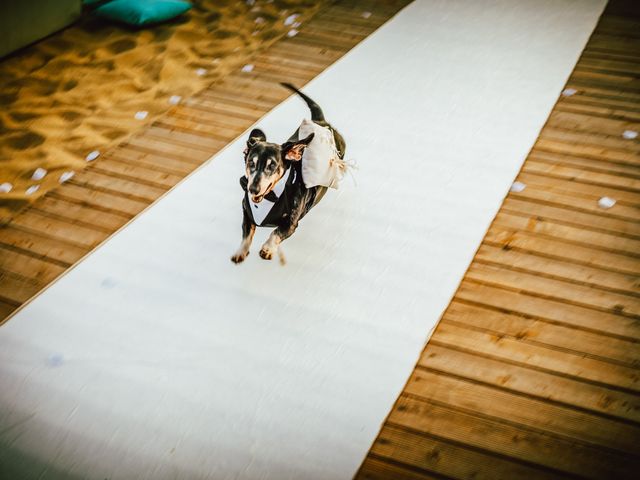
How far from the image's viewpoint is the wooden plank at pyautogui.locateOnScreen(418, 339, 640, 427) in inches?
74.1

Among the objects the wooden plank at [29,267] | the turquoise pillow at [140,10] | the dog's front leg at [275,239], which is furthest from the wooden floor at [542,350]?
the turquoise pillow at [140,10]

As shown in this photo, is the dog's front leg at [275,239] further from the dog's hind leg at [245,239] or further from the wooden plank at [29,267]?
the wooden plank at [29,267]

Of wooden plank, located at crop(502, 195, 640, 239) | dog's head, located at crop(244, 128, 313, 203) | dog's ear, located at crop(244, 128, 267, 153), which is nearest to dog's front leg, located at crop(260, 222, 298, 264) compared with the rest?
dog's head, located at crop(244, 128, 313, 203)

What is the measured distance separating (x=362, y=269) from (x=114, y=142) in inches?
71.4

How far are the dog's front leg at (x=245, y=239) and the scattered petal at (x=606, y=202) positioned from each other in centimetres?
169

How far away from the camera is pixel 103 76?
3.90m

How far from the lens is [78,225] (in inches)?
106

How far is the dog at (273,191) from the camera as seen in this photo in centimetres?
203

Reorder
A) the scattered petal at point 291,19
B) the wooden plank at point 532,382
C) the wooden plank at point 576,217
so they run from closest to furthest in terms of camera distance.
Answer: the wooden plank at point 532,382
the wooden plank at point 576,217
the scattered petal at point 291,19

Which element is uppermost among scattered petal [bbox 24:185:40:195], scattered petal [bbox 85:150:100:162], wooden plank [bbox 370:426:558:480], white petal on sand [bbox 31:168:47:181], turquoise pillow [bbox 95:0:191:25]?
turquoise pillow [bbox 95:0:191:25]

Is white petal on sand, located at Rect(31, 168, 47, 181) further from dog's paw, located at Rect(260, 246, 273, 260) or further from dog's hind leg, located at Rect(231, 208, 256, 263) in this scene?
dog's paw, located at Rect(260, 246, 273, 260)

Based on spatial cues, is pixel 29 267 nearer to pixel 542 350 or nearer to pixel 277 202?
pixel 277 202

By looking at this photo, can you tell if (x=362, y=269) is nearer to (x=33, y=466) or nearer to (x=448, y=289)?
(x=448, y=289)

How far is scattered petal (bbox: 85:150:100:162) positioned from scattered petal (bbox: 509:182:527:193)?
2.33m
